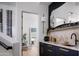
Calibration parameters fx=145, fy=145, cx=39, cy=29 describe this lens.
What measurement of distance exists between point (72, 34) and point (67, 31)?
0.43 feet

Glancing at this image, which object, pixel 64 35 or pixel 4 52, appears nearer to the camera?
pixel 4 52

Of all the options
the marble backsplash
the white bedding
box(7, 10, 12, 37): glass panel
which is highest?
box(7, 10, 12, 37): glass panel

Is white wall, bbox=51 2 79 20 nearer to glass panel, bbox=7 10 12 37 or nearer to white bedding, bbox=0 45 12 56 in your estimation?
glass panel, bbox=7 10 12 37

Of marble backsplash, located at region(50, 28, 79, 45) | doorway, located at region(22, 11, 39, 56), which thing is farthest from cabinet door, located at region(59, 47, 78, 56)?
doorway, located at region(22, 11, 39, 56)

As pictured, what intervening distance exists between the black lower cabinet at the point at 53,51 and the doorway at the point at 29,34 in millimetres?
132

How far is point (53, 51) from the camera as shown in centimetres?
258

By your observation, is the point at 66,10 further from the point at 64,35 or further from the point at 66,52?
the point at 66,52

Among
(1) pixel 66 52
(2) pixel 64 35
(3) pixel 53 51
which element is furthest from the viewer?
(2) pixel 64 35

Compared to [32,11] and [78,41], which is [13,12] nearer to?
[32,11]

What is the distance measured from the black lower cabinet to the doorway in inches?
5.2

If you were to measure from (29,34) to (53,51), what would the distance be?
20.8 inches

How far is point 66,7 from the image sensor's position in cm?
267

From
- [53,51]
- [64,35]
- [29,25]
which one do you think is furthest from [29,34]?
[64,35]

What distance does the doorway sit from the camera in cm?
260
